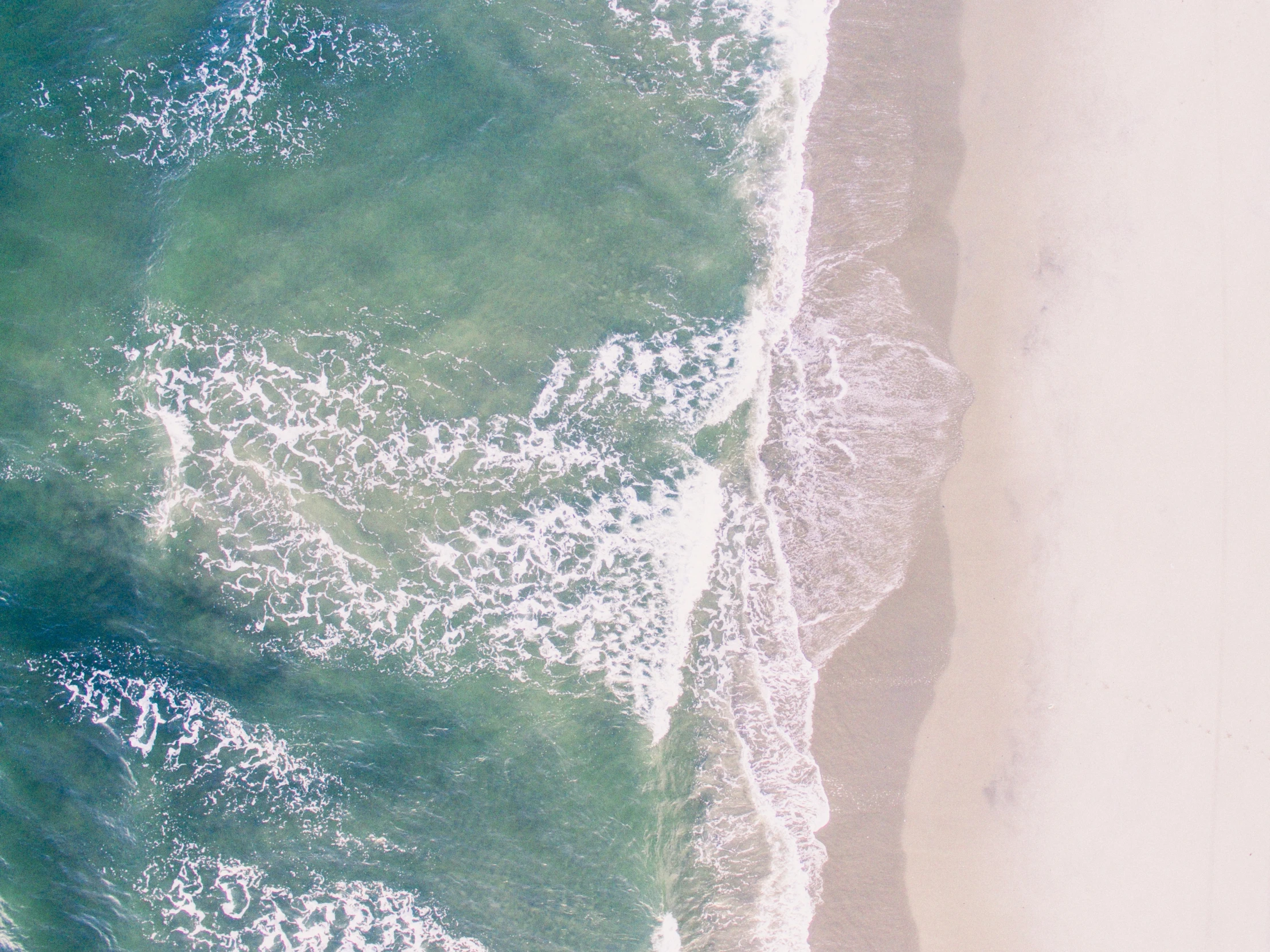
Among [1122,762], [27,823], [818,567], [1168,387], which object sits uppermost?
[1168,387]

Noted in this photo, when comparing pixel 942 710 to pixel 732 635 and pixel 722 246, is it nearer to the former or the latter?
pixel 732 635

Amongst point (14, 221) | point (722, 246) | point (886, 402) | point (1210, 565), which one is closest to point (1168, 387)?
point (1210, 565)

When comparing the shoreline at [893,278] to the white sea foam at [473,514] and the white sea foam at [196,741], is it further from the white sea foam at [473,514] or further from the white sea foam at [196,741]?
the white sea foam at [196,741]

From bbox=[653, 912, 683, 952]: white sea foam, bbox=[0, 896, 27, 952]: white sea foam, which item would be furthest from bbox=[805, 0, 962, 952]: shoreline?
bbox=[0, 896, 27, 952]: white sea foam

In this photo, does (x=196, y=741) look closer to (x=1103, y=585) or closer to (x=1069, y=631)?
(x=1069, y=631)

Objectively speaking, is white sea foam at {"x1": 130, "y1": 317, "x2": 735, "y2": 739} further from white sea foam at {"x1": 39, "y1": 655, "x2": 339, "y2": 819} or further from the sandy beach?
the sandy beach

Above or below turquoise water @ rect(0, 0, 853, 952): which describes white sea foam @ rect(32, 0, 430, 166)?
above

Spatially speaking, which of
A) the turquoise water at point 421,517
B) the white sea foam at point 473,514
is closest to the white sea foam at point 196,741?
the turquoise water at point 421,517
